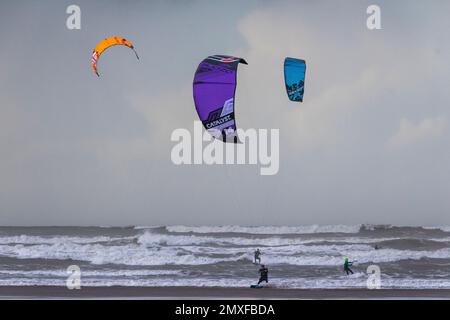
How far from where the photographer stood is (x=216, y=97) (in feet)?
17.2

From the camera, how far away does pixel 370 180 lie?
602 centimetres

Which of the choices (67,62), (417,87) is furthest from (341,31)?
(67,62)

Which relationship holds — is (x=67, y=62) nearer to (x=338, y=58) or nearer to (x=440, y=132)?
(x=338, y=58)

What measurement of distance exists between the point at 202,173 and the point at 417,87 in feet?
7.28

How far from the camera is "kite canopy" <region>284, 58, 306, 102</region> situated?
562 cm

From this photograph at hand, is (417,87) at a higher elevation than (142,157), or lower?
higher

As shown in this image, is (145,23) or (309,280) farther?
(309,280)

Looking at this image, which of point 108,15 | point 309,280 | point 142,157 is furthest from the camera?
point 309,280

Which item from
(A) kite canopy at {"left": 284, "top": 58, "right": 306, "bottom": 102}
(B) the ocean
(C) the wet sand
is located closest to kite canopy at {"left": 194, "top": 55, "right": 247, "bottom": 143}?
(A) kite canopy at {"left": 284, "top": 58, "right": 306, "bottom": 102}

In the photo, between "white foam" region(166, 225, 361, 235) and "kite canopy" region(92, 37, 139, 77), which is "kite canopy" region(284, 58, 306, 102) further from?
"white foam" region(166, 225, 361, 235)

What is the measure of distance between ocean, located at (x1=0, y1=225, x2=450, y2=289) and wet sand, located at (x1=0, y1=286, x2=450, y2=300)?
1.02 feet

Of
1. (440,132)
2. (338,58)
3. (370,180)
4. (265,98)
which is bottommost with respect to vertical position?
(370,180)

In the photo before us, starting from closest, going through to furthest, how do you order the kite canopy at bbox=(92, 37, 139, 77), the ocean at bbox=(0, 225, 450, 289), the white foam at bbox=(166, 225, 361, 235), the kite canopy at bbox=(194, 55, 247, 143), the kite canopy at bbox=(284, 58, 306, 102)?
the kite canopy at bbox=(194, 55, 247, 143)
the kite canopy at bbox=(92, 37, 139, 77)
the kite canopy at bbox=(284, 58, 306, 102)
the ocean at bbox=(0, 225, 450, 289)
the white foam at bbox=(166, 225, 361, 235)

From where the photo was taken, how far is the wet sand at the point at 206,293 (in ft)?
18.0
